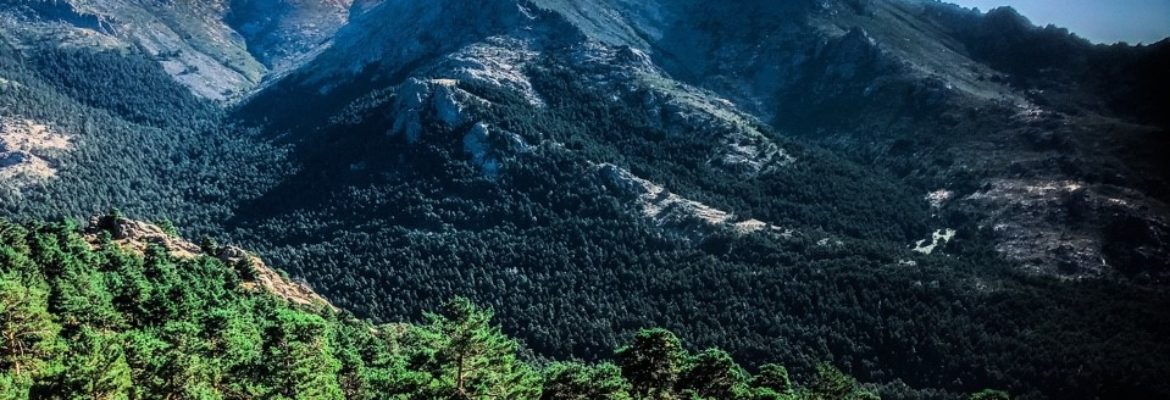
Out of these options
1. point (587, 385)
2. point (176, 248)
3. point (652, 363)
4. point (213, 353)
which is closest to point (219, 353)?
point (213, 353)

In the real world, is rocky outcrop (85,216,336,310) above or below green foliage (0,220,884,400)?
below

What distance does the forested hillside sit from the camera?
59062mm

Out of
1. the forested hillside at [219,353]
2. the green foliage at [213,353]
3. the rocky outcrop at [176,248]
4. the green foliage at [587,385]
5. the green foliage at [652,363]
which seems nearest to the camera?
the green foliage at [213,353]

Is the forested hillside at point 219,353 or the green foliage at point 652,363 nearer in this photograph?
the forested hillside at point 219,353

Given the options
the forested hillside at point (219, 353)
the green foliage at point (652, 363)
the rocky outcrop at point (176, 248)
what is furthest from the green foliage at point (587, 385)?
the rocky outcrop at point (176, 248)

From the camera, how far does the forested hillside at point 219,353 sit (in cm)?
5906

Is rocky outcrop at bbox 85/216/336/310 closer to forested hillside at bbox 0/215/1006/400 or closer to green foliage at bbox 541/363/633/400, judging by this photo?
forested hillside at bbox 0/215/1006/400

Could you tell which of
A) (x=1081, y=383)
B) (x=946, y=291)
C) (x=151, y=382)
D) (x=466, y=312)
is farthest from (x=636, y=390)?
(x=946, y=291)

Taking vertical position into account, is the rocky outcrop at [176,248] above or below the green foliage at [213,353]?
below

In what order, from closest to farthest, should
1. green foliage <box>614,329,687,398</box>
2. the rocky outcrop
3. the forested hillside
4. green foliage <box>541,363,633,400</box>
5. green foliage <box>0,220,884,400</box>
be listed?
green foliage <box>0,220,884,400</box>, the forested hillside, green foliage <box>541,363,633,400</box>, green foliage <box>614,329,687,398</box>, the rocky outcrop

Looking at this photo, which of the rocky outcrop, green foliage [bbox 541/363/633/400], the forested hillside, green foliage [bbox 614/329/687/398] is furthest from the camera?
the rocky outcrop

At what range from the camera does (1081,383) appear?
159m

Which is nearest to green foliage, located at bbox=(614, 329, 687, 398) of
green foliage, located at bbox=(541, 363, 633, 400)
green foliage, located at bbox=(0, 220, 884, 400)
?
green foliage, located at bbox=(0, 220, 884, 400)

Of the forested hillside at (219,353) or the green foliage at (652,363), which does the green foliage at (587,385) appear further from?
the green foliage at (652,363)
